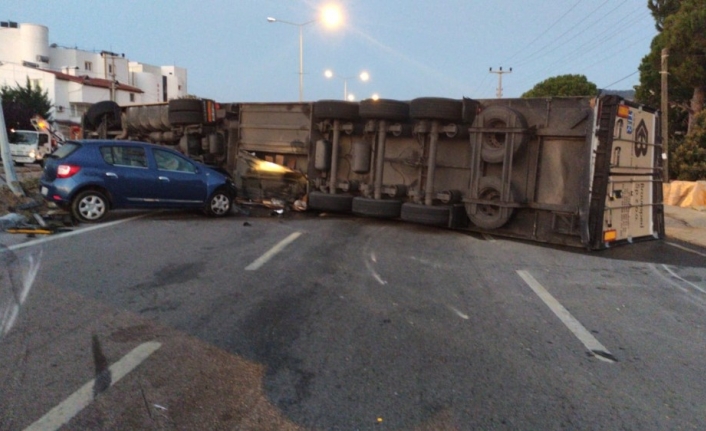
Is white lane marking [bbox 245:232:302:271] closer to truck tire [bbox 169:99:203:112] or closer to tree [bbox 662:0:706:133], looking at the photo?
truck tire [bbox 169:99:203:112]

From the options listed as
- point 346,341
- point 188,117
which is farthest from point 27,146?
point 346,341

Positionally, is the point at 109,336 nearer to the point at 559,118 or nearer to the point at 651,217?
the point at 559,118

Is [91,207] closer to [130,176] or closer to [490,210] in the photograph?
[130,176]

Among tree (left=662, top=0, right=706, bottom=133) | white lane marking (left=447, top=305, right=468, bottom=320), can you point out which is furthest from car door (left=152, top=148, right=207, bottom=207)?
tree (left=662, top=0, right=706, bottom=133)

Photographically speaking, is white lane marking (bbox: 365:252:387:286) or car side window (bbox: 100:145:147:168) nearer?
white lane marking (bbox: 365:252:387:286)

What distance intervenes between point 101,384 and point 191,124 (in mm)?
12752

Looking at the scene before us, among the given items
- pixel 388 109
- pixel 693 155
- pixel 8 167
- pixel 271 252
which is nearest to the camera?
pixel 271 252

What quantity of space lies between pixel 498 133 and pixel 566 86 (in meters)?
46.9

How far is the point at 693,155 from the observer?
28.0 metres

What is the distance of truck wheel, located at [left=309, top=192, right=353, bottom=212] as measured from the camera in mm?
12875

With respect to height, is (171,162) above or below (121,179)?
above

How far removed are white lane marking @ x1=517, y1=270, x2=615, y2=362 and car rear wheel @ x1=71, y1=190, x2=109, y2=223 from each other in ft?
25.5

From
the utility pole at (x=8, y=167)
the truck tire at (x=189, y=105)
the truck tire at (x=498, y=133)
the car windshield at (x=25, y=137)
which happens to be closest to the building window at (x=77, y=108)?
the car windshield at (x=25, y=137)

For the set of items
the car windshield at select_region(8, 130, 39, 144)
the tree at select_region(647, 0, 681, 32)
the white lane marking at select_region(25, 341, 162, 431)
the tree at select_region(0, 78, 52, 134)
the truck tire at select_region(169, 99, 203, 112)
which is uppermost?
the tree at select_region(647, 0, 681, 32)
